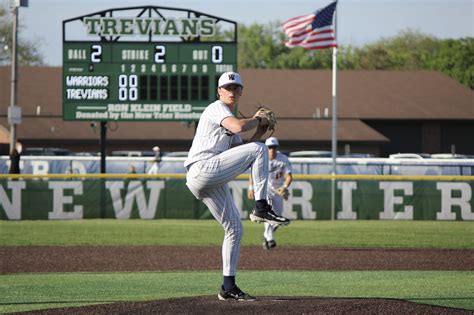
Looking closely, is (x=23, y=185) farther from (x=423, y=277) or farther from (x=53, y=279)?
(x=423, y=277)

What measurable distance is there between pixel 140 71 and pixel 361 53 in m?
56.3

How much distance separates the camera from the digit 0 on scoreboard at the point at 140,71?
24.7m

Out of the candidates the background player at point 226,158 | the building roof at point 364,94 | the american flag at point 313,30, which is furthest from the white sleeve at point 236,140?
the building roof at point 364,94

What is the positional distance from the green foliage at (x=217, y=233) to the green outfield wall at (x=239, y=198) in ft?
0.89

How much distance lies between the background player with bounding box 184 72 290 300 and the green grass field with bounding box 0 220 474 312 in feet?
6.32

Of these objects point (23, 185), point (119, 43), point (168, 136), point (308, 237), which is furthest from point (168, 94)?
point (168, 136)

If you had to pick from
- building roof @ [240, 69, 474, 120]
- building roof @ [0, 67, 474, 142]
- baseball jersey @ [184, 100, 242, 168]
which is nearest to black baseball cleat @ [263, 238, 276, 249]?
baseball jersey @ [184, 100, 242, 168]

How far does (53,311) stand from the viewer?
8.57m

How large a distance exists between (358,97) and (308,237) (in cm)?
3093

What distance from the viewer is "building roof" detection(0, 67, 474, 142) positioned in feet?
152

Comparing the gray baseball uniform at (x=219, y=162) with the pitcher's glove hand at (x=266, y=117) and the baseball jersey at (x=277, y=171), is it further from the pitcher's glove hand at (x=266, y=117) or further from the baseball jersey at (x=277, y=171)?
the baseball jersey at (x=277, y=171)

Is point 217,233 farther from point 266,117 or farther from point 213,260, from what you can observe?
point 266,117

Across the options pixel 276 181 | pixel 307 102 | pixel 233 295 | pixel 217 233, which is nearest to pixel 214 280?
pixel 233 295

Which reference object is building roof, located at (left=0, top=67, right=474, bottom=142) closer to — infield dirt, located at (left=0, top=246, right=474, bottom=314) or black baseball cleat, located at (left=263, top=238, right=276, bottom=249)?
infield dirt, located at (left=0, top=246, right=474, bottom=314)
